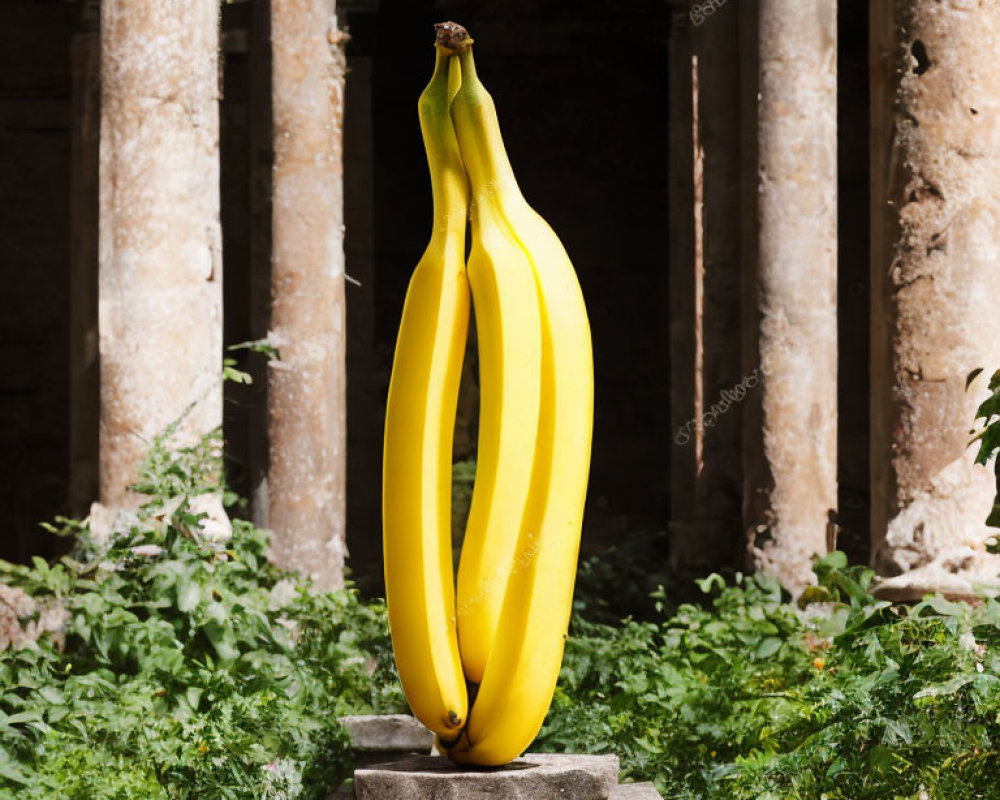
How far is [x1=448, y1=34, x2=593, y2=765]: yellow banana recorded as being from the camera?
3547 millimetres

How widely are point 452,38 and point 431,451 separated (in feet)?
3.21

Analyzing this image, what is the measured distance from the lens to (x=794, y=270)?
1028cm

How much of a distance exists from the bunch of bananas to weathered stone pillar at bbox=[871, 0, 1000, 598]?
10.6 ft

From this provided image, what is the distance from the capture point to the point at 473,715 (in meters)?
3.61

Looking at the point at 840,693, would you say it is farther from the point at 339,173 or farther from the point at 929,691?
the point at 339,173

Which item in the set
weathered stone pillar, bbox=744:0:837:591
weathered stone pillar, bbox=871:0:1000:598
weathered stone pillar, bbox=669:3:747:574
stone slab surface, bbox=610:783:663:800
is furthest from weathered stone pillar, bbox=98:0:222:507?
weathered stone pillar, bbox=669:3:747:574

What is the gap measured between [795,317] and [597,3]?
670 cm

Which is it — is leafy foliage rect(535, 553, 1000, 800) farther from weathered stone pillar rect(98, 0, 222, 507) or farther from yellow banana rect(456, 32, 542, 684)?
weathered stone pillar rect(98, 0, 222, 507)

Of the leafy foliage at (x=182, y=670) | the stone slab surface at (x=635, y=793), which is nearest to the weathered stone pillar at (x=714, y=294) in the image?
the leafy foliage at (x=182, y=670)

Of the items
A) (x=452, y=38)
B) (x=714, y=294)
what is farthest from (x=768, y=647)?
(x=714, y=294)

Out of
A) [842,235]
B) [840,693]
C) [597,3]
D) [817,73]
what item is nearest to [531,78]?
[597,3]

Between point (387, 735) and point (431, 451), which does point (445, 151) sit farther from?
point (387, 735)

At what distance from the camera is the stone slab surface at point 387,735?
19.5 ft

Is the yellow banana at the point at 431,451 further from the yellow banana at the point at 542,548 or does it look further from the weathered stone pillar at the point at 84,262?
the weathered stone pillar at the point at 84,262
